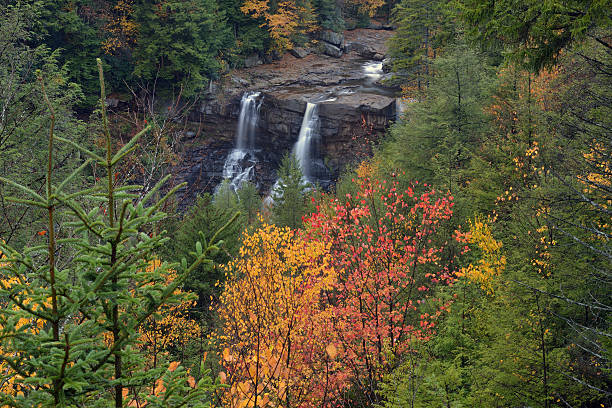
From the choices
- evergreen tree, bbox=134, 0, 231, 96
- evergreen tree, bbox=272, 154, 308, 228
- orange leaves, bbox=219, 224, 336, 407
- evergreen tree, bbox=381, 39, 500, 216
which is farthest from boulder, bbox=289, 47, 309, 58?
orange leaves, bbox=219, 224, 336, 407

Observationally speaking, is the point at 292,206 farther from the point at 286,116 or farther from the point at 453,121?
→ the point at 453,121

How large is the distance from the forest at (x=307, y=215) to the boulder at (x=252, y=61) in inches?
8.1

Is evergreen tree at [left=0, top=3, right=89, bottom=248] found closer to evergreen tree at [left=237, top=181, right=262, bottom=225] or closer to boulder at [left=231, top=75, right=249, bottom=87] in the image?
evergreen tree at [left=237, top=181, right=262, bottom=225]

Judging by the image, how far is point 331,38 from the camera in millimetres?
43844

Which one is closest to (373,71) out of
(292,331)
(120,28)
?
(120,28)

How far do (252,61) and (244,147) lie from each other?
10718 millimetres

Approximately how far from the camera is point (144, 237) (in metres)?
2.11

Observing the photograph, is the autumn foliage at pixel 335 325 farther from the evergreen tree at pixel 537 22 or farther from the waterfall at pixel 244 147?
the waterfall at pixel 244 147

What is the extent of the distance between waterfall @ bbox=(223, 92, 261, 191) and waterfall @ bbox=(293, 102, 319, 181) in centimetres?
418

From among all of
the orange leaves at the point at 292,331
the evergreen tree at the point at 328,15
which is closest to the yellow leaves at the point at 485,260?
the orange leaves at the point at 292,331

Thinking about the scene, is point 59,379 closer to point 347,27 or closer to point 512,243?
point 512,243

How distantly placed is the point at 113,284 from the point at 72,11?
35.4 m

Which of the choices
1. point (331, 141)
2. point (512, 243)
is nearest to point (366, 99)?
point (331, 141)

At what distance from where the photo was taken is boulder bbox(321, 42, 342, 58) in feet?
141
